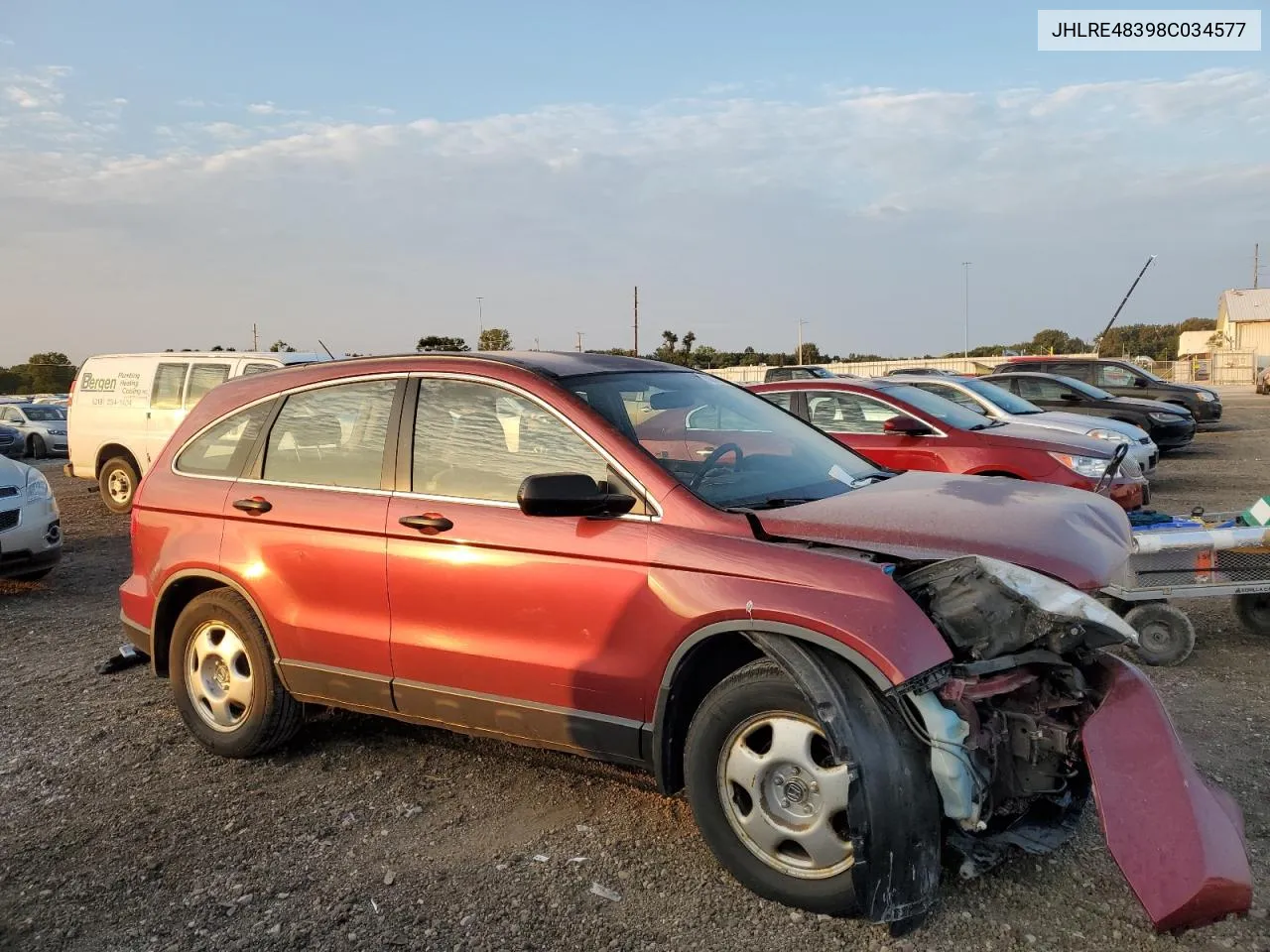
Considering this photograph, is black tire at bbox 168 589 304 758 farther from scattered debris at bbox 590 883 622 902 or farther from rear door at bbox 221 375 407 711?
scattered debris at bbox 590 883 622 902

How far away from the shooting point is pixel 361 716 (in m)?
5.07

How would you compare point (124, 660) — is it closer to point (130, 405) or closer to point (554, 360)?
point (554, 360)

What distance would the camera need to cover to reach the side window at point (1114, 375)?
1911 cm

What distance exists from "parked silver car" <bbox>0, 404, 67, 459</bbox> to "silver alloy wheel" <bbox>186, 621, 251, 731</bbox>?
930 inches

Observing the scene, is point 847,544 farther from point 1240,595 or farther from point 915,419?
point 915,419

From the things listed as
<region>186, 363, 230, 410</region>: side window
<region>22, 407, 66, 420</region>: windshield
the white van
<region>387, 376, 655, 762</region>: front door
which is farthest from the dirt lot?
<region>22, 407, 66, 420</region>: windshield

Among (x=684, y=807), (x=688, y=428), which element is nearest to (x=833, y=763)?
(x=684, y=807)

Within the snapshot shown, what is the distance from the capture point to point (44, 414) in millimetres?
26188

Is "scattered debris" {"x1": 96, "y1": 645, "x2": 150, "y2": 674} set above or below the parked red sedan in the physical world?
below

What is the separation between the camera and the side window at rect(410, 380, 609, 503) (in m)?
3.73

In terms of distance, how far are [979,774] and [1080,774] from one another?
21.1 inches

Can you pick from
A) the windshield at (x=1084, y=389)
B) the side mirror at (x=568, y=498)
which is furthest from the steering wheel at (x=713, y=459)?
the windshield at (x=1084, y=389)

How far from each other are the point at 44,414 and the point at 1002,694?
1126 inches

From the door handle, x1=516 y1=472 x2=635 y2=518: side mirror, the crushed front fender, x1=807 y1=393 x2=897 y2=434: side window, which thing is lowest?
the crushed front fender
